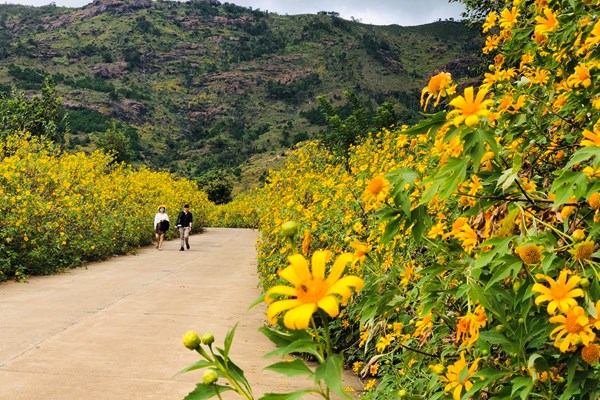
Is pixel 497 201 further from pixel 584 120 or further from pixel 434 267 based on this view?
pixel 584 120

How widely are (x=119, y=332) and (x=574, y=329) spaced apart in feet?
13.1

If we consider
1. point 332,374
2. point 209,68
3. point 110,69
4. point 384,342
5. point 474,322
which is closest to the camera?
point 332,374

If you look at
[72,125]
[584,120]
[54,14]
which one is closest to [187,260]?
[584,120]

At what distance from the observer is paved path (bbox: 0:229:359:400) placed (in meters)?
3.20

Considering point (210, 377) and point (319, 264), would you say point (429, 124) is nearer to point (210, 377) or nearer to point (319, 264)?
point (319, 264)

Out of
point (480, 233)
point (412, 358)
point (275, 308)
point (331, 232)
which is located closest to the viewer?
point (275, 308)

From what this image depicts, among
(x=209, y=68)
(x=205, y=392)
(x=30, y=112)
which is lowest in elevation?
(x=205, y=392)

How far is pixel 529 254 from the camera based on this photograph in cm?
115

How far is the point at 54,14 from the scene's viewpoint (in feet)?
337

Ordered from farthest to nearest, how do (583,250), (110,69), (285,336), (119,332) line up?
(110,69) → (119,332) → (583,250) → (285,336)

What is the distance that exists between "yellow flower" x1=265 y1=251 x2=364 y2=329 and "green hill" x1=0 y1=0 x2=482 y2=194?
50287 mm

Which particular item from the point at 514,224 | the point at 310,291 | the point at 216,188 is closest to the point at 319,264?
the point at 310,291

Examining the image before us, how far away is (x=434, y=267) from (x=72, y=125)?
61411 mm

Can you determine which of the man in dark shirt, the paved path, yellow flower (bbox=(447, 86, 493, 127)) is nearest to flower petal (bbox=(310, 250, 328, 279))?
yellow flower (bbox=(447, 86, 493, 127))
